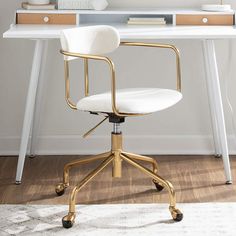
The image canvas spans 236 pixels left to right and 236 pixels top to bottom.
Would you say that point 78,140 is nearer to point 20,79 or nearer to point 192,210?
point 20,79

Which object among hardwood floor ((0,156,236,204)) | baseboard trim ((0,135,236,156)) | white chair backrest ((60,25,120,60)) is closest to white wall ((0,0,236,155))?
baseboard trim ((0,135,236,156))

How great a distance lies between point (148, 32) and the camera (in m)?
3.65

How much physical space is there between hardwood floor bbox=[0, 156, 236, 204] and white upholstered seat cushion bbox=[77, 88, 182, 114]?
51cm

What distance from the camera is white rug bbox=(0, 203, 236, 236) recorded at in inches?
124

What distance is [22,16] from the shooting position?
3969 millimetres

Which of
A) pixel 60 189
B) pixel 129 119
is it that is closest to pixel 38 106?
pixel 129 119

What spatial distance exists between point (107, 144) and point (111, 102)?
1116mm

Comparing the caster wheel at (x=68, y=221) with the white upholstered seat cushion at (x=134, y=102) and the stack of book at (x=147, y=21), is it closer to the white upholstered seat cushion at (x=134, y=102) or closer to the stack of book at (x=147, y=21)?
the white upholstered seat cushion at (x=134, y=102)

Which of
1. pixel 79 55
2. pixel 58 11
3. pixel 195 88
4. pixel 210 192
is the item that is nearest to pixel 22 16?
pixel 58 11

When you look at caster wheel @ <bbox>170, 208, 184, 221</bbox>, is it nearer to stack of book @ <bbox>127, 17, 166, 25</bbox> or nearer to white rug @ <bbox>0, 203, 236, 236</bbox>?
white rug @ <bbox>0, 203, 236, 236</bbox>

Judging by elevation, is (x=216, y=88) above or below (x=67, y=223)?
above

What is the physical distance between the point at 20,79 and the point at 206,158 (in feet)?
4.04

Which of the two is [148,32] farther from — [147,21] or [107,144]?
[107,144]

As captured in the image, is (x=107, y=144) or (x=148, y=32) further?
(x=107, y=144)
